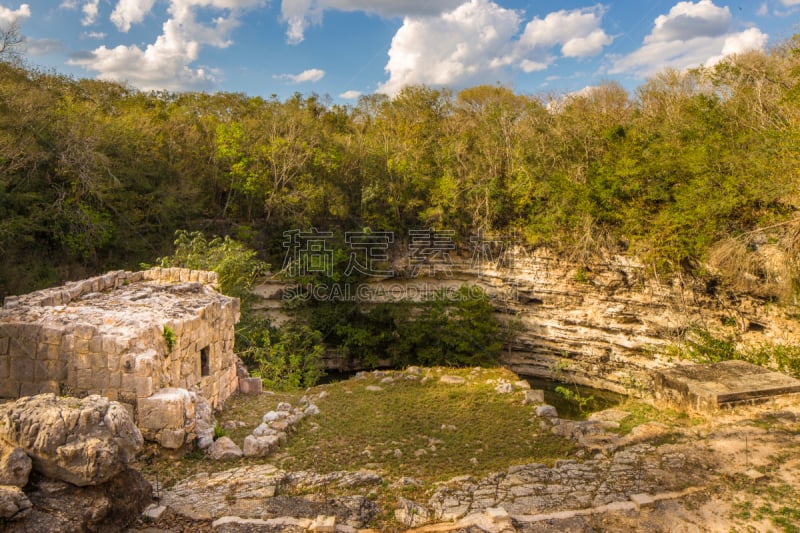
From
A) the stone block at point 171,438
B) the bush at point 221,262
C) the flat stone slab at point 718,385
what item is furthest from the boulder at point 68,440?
the bush at point 221,262

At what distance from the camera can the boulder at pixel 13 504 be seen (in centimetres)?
324

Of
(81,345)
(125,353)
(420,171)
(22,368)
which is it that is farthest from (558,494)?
(420,171)

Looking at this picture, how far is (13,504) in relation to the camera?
3.29 m

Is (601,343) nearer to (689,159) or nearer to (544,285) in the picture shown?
(544,285)

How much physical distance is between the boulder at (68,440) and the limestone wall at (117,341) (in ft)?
6.76

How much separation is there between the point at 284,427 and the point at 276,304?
1152cm

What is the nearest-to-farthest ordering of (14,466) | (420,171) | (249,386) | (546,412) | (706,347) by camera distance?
(14,466)
(546,412)
(249,386)
(706,347)
(420,171)

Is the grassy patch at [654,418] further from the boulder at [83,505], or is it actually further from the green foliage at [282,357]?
the green foliage at [282,357]

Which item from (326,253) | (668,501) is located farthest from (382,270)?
(668,501)

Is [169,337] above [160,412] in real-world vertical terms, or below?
above

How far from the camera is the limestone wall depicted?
234 inches

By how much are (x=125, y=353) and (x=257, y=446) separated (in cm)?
195

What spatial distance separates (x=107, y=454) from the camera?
12.2 ft

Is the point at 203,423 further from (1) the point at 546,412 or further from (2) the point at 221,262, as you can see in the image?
(2) the point at 221,262
